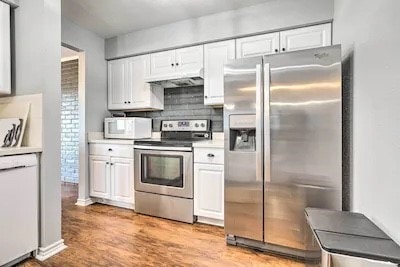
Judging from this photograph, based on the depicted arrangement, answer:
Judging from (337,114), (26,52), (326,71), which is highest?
(26,52)

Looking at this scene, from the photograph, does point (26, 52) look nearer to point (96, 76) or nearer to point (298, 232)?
point (96, 76)

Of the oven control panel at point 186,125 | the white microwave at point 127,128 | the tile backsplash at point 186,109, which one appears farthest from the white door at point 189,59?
the white microwave at point 127,128

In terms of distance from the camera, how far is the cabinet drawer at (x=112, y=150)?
9.85 feet

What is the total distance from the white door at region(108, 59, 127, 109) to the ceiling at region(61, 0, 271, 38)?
20.2 inches

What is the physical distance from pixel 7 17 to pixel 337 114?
2765mm

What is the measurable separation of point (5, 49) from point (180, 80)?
1737mm

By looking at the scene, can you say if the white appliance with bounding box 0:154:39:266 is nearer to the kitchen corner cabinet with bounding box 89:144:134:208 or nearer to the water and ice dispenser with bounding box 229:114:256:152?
the kitchen corner cabinet with bounding box 89:144:134:208

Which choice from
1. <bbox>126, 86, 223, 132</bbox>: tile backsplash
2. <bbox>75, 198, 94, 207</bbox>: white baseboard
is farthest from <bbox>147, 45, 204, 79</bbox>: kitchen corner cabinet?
<bbox>75, 198, 94, 207</bbox>: white baseboard

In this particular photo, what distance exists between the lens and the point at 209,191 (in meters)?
2.50

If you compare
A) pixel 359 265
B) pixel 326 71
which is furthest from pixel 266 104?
pixel 359 265

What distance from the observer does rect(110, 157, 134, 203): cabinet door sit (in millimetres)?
2992

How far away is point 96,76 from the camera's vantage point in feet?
11.1

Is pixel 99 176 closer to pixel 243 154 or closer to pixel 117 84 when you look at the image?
pixel 117 84

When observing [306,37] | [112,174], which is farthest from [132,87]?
[306,37]
